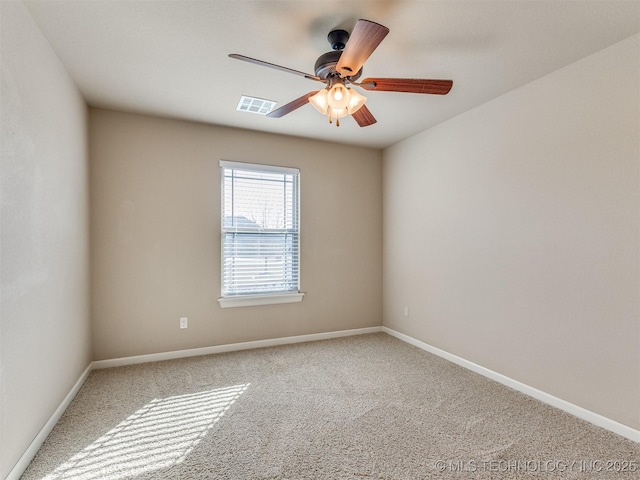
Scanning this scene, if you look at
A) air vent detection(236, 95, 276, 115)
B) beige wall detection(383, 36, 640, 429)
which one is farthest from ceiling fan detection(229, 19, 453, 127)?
beige wall detection(383, 36, 640, 429)

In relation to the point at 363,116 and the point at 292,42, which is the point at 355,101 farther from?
the point at 292,42

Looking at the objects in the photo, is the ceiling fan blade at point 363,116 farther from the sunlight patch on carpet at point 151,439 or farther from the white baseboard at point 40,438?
the white baseboard at point 40,438

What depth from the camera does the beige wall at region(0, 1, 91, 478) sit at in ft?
5.34

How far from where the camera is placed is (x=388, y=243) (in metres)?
4.45

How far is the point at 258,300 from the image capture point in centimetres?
385

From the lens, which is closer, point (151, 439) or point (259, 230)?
point (151, 439)

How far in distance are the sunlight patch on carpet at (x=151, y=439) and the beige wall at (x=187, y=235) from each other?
1084mm

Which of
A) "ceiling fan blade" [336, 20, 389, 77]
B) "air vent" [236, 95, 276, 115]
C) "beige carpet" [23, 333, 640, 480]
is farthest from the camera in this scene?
"air vent" [236, 95, 276, 115]

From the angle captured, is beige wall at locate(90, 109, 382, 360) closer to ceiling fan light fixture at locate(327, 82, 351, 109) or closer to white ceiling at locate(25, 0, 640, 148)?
white ceiling at locate(25, 0, 640, 148)

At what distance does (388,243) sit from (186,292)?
255 centimetres

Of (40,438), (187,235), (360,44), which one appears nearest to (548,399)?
(360,44)

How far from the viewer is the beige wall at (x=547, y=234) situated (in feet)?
7.02

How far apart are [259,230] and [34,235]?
7.14 feet

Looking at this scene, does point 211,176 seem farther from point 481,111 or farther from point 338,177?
point 481,111
